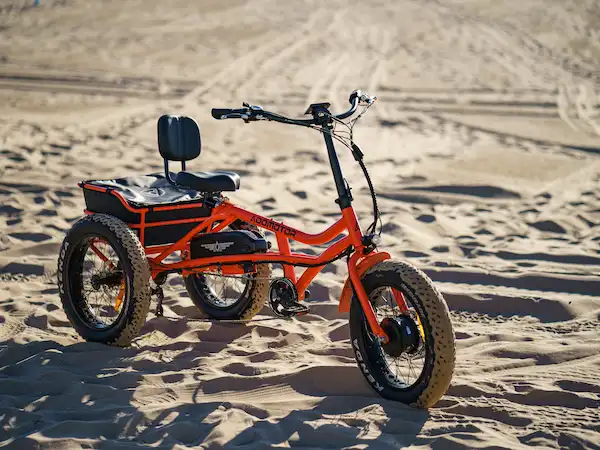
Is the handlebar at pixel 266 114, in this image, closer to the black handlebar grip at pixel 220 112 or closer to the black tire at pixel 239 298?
the black handlebar grip at pixel 220 112

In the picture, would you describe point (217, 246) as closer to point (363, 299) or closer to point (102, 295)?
point (102, 295)

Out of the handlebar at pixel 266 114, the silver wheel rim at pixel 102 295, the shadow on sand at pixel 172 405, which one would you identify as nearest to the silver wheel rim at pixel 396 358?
the shadow on sand at pixel 172 405

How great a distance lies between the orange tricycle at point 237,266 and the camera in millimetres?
4215

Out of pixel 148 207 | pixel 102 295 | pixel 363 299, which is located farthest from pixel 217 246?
pixel 363 299

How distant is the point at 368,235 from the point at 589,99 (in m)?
13.0

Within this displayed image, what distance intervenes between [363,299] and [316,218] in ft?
13.1

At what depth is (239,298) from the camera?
5.60 metres

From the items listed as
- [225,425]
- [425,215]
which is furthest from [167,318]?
[425,215]

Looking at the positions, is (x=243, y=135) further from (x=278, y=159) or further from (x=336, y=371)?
(x=336, y=371)

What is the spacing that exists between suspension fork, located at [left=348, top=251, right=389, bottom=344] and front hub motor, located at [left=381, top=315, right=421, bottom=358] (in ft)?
0.12

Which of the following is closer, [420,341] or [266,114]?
[420,341]

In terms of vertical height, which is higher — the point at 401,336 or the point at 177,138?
the point at 177,138

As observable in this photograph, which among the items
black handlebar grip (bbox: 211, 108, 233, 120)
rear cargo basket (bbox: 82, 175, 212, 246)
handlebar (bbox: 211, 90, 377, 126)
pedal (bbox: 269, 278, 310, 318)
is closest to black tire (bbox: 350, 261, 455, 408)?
pedal (bbox: 269, 278, 310, 318)

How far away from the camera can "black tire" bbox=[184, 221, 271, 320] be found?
17.9 ft
